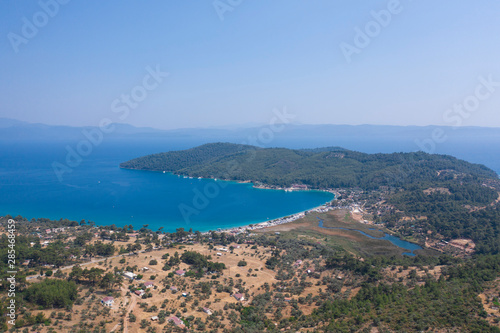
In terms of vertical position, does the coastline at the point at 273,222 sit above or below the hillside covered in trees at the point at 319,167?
below

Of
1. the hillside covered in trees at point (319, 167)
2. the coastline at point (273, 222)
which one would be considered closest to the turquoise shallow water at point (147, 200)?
the coastline at point (273, 222)

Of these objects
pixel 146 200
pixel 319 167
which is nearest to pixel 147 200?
pixel 146 200

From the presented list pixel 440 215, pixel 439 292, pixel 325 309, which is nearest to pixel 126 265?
pixel 325 309

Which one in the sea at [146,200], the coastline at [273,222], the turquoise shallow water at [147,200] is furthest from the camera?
the turquoise shallow water at [147,200]

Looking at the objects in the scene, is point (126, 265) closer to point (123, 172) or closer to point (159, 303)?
point (159, 303)

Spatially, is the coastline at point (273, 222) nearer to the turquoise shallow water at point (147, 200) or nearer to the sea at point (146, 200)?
the sea at point (146, 200)

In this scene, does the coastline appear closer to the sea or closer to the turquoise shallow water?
the sea
